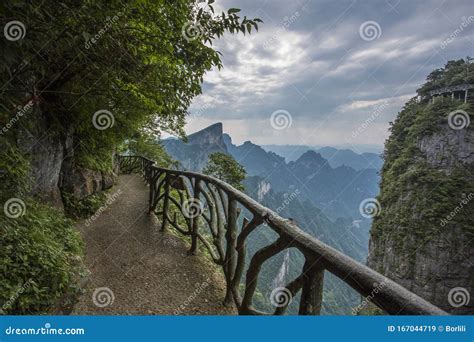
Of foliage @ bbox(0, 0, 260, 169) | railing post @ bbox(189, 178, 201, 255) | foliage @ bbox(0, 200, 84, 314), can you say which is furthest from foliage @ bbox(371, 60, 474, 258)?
foliage @ bbox(0, 200, 84, 314)

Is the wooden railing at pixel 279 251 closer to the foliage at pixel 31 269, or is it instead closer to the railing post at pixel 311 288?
the railing post at pixel 311 288

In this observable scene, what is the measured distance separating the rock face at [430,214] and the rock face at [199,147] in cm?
9244

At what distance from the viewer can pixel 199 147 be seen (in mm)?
137125

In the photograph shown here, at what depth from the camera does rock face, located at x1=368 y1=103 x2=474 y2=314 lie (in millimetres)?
31266

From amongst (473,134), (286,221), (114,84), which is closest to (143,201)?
(114,84)

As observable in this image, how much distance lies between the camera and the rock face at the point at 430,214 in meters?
31.3

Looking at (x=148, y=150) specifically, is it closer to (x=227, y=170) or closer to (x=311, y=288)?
(x=227, y=170)

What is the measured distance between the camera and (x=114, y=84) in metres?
3.92

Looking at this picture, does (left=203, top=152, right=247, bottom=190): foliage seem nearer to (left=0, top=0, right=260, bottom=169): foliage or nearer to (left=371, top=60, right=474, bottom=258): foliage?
(left=0, top=0, right=260, bottom=169): foliage

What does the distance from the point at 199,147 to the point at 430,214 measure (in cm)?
11473

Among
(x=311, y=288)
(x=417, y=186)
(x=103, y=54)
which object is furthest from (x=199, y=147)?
(x=311, y=288)

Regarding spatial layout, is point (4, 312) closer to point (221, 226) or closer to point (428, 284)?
point (221, 226)

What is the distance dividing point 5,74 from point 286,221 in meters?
3.05

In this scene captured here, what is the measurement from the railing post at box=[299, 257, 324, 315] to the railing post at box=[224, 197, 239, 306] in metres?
1.51
